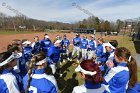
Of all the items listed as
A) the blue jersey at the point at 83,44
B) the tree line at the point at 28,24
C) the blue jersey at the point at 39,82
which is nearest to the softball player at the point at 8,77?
the blue jersey at the point at 39,82

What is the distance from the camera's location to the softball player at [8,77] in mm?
4070

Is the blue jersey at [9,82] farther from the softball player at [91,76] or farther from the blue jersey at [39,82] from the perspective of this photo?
the softball player at [91,76]

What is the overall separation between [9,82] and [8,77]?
0.09 m

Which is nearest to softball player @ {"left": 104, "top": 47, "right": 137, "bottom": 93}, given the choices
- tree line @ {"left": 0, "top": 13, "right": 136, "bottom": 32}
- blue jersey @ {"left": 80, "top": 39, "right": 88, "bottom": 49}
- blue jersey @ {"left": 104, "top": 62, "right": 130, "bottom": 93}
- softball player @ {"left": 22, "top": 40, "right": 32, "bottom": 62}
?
blue jersey @ {"left": 104, "top": 62, "right": 130, "bottom": 93}

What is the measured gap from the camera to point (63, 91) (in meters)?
10.3

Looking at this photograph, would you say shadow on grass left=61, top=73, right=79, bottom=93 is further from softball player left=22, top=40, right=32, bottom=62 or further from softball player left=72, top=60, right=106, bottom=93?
softball player left=72, top=60, right=106, bottom=93

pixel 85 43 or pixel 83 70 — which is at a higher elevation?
pixel 83 70

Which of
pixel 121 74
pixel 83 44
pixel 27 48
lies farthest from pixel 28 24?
pixel 121 74

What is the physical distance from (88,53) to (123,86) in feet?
43.4

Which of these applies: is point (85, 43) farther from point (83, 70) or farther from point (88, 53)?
point (83, 70)

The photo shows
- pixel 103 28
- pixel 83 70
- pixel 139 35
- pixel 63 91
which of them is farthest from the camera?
pixel 103 28

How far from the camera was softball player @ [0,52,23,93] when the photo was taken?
13.4 feet

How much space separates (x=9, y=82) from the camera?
4105 millimetres

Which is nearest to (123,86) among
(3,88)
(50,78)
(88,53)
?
(50,78)
